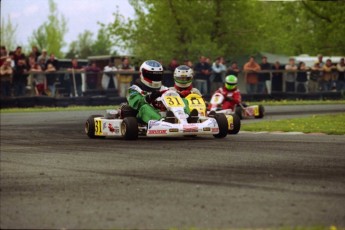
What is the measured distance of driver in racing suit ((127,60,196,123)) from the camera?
15.0 m

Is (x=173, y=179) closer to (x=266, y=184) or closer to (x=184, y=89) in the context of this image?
(x=266, y=184)

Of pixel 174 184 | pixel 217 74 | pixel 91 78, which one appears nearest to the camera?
pixel 174 184

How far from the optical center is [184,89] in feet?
56.2

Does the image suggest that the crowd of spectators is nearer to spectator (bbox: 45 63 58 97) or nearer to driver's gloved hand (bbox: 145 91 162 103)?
spectator (bbox: 45 63 58 97)

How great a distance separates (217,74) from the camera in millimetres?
31156

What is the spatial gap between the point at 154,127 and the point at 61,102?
14.5 metres

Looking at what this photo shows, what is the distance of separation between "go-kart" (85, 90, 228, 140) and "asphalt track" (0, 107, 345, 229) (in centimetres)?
23

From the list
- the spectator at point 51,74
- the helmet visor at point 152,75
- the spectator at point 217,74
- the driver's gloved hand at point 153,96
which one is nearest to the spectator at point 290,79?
the spectator at point 217,74

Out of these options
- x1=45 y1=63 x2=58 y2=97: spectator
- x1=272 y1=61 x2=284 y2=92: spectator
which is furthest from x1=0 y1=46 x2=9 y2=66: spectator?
x1=272 y1=61 x2=284 y2=92: spectator

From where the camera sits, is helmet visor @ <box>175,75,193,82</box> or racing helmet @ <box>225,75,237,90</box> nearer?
helmet visor @ <box>175,75,193,82</box>

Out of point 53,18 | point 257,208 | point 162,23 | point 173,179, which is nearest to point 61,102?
point 162,23

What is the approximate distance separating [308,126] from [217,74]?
1357 cm

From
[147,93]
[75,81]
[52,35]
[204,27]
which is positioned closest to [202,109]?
[147,93]

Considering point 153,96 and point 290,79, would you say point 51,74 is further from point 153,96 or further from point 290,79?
point 153,96
